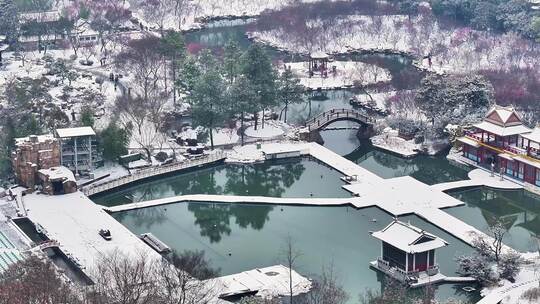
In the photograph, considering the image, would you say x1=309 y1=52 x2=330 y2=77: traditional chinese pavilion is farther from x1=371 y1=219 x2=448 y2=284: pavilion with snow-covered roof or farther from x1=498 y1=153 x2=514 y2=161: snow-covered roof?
x1=371 y1=219 x2=448 y2=284: pavilion with snow-covered roof

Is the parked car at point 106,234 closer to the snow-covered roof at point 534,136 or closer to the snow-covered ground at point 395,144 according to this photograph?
the snow-covered ground at point 395,144

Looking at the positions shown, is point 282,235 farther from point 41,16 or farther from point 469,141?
point 41,16

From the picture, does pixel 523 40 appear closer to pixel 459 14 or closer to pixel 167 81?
pixel 459 14

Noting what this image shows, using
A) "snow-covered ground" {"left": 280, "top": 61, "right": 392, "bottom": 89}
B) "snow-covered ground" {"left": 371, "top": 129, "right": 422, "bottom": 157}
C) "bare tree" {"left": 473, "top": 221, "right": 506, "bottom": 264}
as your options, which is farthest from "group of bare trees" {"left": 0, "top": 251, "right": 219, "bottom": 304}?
"snow-covered ground" {"left": 280, "top": 61, "right": 392, "bottom": 89}

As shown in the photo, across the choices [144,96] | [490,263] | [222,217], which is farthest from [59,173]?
[490,263]

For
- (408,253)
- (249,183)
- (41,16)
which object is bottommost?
(408,253)

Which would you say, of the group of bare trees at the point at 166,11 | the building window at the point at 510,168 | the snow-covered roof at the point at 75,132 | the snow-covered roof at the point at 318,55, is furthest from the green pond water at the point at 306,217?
the group of bare trees at the point at 166,11

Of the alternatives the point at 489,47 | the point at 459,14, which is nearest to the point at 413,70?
the point at 489,47
